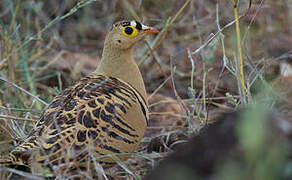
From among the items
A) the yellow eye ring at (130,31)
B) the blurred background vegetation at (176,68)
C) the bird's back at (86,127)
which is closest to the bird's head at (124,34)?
the yellow eye ring at (130,31)

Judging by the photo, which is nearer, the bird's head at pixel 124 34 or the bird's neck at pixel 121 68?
the bird's neck at pixel 121 68

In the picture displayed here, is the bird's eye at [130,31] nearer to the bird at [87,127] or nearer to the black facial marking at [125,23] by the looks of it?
the black facial marking at [125,23]

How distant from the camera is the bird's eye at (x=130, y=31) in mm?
3377

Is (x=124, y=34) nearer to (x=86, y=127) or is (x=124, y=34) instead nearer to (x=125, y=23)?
(x=125, y=23)

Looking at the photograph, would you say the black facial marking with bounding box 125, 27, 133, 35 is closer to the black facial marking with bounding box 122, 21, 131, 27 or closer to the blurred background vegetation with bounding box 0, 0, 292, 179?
the black facial marking with bounding box 122, 21, 131, 27

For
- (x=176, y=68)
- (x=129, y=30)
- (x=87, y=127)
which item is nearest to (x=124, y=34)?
(x=129, y=30)

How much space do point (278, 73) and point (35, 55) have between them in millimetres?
2888

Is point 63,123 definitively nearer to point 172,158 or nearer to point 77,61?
point 172,158

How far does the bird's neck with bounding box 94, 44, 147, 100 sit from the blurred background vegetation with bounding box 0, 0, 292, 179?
278 mm

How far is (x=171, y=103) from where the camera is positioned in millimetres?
4445

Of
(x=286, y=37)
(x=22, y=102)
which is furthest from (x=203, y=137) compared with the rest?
(x=286, y=37)

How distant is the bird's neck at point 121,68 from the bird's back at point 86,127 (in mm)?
294

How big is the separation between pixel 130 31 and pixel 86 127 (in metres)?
1.12

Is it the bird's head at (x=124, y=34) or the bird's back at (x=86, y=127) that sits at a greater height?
the bird's head at (x=124, y=34)
